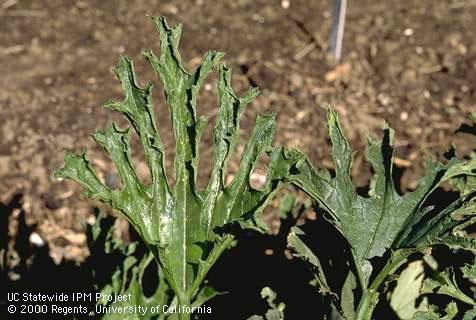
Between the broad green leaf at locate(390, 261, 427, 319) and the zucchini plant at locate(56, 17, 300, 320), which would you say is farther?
the broad green leaf at locate(390, 261, 427, 319)

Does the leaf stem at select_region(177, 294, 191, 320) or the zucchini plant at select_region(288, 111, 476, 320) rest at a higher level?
the zucchini plant at select_region(288, 111, 476, 320)

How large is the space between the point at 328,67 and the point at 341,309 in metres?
2.89

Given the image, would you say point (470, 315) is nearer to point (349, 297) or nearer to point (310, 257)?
point (349, 297)

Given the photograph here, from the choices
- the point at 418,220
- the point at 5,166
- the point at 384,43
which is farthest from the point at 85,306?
the point at 384,43

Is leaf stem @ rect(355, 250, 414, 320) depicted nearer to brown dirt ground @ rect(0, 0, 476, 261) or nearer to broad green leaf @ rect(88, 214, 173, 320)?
broad green leaf @ rect(88, 214, 173, 320)

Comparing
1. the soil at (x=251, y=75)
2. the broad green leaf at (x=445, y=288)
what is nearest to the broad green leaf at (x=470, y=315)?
the broad green leaf at (x=445, y=288)

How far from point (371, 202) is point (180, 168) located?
0.42 meters

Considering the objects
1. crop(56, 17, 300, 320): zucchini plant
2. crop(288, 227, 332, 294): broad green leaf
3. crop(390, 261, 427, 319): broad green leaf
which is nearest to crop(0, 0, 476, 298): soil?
crop(390, 261, 427, 319): broad green leaf

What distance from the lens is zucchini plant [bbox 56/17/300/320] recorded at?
1.77 metres

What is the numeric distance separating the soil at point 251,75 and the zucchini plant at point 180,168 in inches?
72.3

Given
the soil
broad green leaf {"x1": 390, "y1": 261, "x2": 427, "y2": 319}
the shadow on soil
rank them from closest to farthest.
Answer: the shadow on soil < broad green leaf {"x1": 390, "y1": 261, "x2": 427, "y2": 319} < the soil

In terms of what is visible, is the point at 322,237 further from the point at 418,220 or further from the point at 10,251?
the point at 10,251

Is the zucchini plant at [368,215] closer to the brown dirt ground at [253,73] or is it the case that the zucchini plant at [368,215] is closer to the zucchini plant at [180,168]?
the zucchini plant at [180,168]

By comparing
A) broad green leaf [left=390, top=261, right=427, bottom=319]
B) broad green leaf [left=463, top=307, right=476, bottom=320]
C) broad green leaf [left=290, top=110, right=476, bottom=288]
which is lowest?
broad green leaf [left=390, top=261, right=427, bottom=319]
